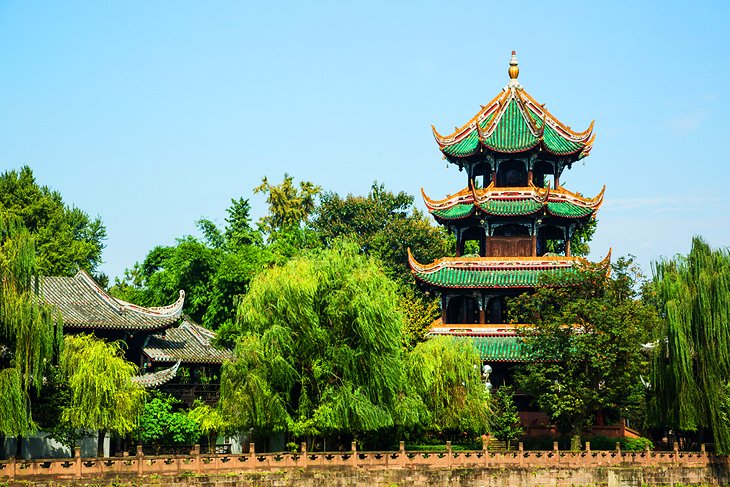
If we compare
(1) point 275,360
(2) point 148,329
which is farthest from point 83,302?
(1) point 275,360

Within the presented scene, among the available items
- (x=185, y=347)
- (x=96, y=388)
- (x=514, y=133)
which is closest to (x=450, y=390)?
(x=185, y=347)

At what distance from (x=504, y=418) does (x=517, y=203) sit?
10209 mm

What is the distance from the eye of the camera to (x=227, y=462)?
2875cm

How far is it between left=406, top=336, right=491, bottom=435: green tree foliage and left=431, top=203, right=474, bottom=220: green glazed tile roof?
918 centimetres

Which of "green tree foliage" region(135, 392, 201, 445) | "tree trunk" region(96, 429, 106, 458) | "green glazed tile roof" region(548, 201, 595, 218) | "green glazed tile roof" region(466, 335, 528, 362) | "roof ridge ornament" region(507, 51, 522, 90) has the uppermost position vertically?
"roof ridge ornament" region(507, 51, 522, 90)

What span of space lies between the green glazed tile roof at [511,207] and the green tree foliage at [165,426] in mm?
14339

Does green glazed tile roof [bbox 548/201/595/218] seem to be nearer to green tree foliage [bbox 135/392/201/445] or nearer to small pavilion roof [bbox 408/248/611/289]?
small pavilion roof [bbox 408/248/611/289]

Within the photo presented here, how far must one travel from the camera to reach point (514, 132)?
4462cm

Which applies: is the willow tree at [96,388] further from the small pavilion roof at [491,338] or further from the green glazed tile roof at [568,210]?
the green glazed tile roof at [568,210]

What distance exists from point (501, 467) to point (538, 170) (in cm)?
1721

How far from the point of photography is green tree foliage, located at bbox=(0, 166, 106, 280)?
54.0m

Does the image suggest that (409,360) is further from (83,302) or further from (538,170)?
(538,170)

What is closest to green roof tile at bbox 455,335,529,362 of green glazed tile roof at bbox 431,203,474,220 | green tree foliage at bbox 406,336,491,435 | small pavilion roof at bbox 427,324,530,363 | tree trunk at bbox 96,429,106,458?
small pavilion roof at bbox 427,324,530,363

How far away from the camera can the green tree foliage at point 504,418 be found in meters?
36.4
